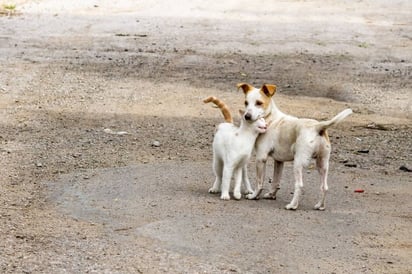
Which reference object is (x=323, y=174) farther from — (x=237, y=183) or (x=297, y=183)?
(x=237, y=183)

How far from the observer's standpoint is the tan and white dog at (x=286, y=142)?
26.9 ft

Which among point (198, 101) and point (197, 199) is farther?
point (198, 101)

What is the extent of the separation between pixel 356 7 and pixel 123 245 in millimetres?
21824

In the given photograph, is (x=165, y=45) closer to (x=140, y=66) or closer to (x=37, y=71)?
(x=140, y=66)

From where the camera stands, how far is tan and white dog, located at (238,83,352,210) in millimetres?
8203

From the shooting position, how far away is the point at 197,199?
27.9ft

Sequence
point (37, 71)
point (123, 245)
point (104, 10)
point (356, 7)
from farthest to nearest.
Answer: point (356, 7) < point (104, 10) < point (37, 71) < point (123, 245)

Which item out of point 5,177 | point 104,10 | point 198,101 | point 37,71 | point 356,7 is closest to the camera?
point 5,177

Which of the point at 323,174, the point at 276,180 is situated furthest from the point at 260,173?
the point at 323,174

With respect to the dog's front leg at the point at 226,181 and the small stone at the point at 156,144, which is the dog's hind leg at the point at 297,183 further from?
the small stone at the point at 156,144

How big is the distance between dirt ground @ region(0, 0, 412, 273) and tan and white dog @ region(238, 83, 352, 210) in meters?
0.24

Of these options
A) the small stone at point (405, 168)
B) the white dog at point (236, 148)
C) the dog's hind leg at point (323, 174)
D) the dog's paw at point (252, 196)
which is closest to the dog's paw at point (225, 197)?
the white dog at point (236, 148)

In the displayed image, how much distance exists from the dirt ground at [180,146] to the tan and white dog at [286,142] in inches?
9.3

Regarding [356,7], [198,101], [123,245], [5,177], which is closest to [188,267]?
[123,245]
